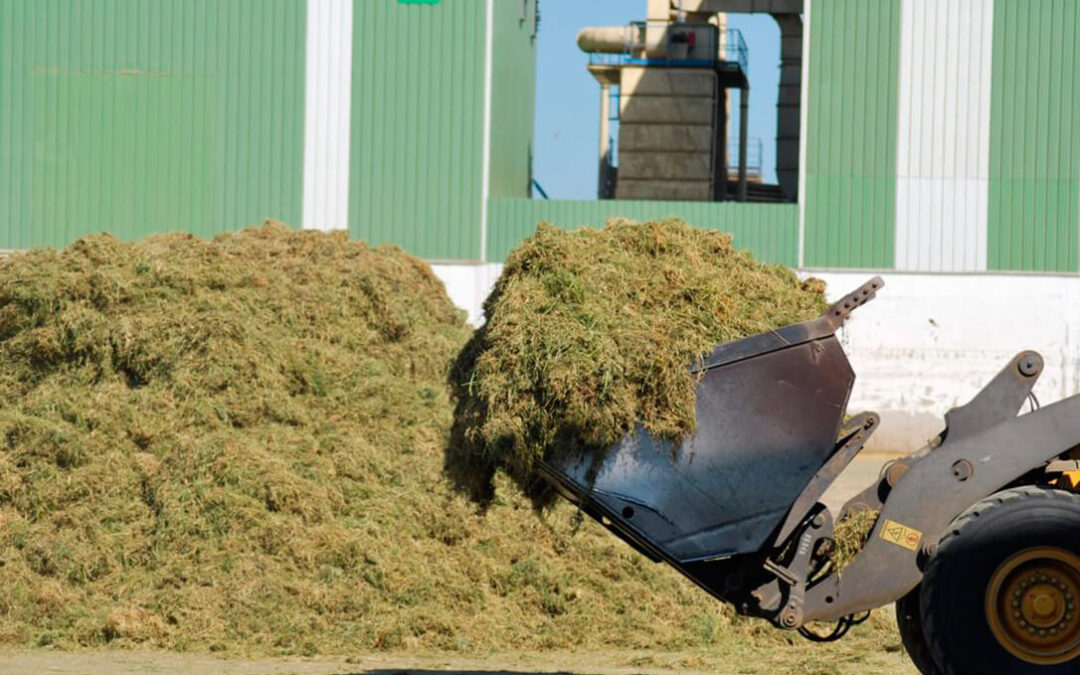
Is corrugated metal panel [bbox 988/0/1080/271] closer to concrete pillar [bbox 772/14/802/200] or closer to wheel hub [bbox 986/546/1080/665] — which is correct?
concrete pillar [bbox 772/14/802/200]

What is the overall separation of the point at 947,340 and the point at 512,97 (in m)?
9.78

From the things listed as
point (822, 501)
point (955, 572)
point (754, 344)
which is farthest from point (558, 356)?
point (955, 572)

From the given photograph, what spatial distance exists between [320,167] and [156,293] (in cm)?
1120

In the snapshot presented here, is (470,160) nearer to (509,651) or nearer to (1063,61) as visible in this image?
(1063,61)

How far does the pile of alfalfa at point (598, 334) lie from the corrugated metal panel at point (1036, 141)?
17.2 meters

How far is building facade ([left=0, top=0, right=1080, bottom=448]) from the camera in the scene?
24.3m

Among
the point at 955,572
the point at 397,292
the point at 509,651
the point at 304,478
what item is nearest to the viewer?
the point at 955,572

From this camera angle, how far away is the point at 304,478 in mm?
12008

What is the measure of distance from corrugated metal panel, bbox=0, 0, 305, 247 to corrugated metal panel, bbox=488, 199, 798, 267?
11.4ft

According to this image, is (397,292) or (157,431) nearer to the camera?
(157,431)

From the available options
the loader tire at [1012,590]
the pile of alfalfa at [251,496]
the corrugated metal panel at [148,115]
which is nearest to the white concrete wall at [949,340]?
the corrugated metal panel at [148,115]

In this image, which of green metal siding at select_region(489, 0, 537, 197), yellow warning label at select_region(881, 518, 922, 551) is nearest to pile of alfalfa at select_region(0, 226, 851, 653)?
yellow warning label at select_region(881, 518, 922, 551)

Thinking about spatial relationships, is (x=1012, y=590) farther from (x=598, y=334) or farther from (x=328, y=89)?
(x=328, y=89)

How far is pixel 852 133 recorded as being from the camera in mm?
24500
